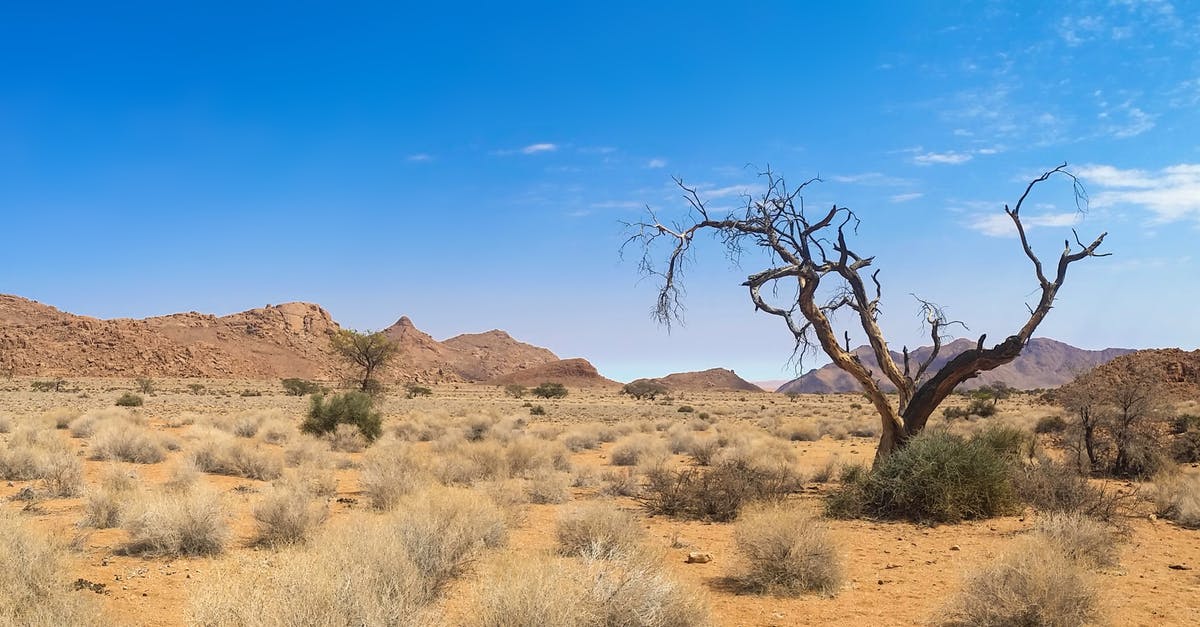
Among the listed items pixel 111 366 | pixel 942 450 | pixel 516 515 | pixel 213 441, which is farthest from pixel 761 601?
pixel 111 366

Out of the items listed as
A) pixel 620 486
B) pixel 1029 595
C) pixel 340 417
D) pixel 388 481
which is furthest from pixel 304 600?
pixel 340 417

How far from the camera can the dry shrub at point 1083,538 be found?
7840 mm

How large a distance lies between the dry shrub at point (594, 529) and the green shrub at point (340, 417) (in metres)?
15.2

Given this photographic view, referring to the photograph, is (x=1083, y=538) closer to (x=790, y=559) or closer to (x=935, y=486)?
(x=935, y=486)

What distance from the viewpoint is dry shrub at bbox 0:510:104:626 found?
470 cm

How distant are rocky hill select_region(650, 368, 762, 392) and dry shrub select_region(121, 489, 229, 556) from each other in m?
127

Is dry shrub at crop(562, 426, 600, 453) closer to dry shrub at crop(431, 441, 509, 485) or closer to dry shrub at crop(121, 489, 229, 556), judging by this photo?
dry shrub at crop(431, 441, 509, 485)

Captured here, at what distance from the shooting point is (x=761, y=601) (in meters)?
7.10

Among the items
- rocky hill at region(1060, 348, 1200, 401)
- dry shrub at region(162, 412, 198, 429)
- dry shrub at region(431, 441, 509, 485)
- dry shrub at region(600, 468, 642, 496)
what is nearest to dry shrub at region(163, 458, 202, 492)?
dry shrub at region(431, 441, 509, 485)

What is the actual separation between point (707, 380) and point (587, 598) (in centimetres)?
13999

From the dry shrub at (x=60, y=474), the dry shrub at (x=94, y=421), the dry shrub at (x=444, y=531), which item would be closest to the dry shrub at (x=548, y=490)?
the dry shrub at (x=444, y=531)

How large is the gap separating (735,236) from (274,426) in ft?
52.2

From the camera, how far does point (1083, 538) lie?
8086 millimetres

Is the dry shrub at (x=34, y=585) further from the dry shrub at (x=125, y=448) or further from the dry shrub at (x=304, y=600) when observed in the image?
the dry shrub at (x=125, y=448)
